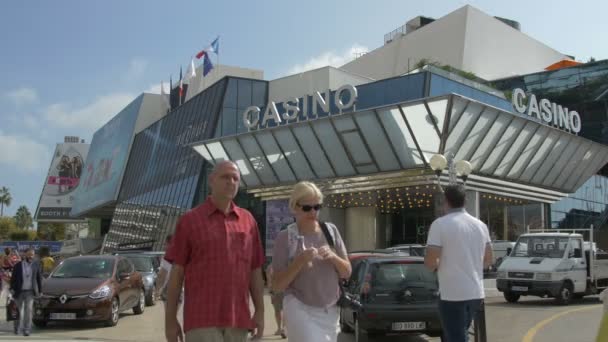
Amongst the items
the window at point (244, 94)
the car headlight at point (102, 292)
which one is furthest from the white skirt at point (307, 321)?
the window at point (244, 94)

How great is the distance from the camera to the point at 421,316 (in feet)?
30.1

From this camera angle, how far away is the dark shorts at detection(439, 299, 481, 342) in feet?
16.8

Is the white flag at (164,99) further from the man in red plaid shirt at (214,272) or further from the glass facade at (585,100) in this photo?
the man in red plaid shirt at (214,272)

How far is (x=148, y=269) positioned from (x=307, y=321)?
1496 cm

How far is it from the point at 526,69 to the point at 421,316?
6270cm

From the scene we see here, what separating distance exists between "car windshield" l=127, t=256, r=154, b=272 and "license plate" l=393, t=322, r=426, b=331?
10.9m

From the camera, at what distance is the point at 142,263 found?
1852 cm

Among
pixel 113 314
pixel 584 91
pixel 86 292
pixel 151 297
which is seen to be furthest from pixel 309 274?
pixel 584 91

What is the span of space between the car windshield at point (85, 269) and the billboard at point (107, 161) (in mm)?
58381

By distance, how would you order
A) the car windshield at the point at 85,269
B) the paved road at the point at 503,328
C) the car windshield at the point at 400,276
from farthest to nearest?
the car windshield at the point at 85,269 → the paved road at the point at 503,328 → the car windshield at the point at 400,276

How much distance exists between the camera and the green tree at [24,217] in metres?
156

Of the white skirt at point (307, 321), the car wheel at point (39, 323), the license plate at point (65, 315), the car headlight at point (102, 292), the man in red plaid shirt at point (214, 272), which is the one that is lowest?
the car wheel at point (39, 323)

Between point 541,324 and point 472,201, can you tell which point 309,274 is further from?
point 472,201

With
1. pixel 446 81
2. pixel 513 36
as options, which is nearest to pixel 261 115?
pixel 446 81
